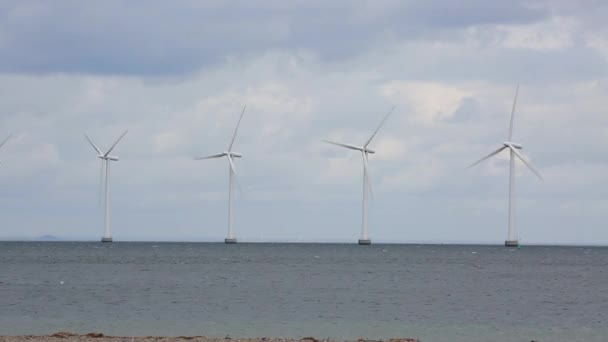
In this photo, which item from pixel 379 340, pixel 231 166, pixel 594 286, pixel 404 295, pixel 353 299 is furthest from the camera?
pixel 231 166

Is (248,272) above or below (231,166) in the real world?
below

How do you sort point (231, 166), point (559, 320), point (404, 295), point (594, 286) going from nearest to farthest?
point (559, 320) → point (404, 295) → point (594, 286) → point (231, 166)

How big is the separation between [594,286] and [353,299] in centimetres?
3320

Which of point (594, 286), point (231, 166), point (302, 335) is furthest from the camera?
point (231, 166)

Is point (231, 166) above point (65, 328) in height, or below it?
above

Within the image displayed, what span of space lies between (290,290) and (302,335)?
109 feet

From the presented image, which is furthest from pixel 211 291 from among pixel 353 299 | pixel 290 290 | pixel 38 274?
pixel 38 274

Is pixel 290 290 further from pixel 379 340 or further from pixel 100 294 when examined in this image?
pixel 379 340

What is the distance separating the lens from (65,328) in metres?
48.1

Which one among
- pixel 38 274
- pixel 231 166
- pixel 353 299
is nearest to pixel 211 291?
pixel 353 299

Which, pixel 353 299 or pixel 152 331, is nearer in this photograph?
pixel 152 331

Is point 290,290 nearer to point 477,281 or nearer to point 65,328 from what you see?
point 477,281

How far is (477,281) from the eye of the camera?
9600 centimetres

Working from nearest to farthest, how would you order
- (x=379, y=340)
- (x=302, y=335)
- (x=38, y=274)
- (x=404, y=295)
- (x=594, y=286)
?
(x=379, y=340), (x=302, y=335), (x=404, y=295), (x=594, y=286), (x=38, y=274)
